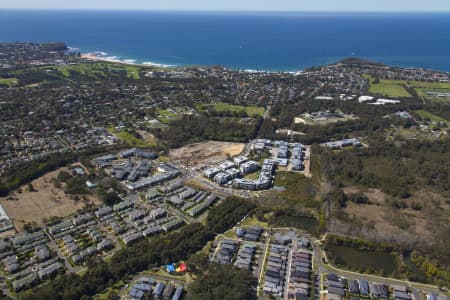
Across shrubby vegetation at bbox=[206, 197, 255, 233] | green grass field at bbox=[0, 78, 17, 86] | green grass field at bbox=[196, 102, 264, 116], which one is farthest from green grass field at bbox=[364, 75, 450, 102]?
green grass field at bbox=[0, 78, 17, 86]

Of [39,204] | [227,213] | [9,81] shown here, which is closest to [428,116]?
[227,213]

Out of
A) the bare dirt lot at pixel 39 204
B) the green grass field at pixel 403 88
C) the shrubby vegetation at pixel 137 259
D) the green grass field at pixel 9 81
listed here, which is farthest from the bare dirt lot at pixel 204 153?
the green grass field at pixel 9 81

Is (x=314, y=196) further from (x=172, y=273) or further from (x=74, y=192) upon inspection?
(x=74, y=192)

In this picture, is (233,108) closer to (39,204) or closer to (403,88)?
(39,204)

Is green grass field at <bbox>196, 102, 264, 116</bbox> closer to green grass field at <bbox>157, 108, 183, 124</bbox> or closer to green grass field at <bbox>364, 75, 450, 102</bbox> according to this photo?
green grass field at <bbox>157, 108, 183, 124</bbox>

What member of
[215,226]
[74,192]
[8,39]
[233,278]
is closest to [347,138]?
[215,226]
